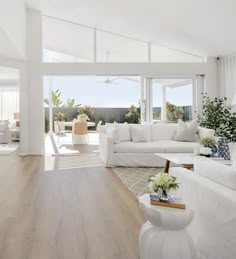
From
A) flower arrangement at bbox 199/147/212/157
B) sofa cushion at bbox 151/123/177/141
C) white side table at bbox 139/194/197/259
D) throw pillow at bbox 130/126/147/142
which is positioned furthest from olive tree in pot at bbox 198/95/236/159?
white side table at bbox 139/194/197/259

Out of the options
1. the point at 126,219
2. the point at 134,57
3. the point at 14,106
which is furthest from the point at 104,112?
the point at 126,219

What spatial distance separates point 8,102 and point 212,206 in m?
10.9

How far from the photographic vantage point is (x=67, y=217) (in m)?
2.83

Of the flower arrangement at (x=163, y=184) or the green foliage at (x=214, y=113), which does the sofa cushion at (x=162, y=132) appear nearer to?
the green foliage at (x=214, y=113)

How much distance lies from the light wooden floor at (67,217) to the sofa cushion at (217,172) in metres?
0.77

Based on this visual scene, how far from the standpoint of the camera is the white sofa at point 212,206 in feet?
5.06

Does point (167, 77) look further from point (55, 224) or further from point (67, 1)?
point (55, 224)

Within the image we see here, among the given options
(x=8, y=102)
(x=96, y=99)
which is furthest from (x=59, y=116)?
(x=8, y=102)

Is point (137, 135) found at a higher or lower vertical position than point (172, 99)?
lower

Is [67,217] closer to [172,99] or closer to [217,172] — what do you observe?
[217,172]

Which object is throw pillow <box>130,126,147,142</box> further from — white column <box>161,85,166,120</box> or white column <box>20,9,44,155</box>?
white column <box>20,9,44,155</box>

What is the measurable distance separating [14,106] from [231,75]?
808 cm

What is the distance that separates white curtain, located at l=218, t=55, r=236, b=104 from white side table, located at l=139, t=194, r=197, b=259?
234 inches

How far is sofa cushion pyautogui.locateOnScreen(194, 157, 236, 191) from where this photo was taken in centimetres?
171
